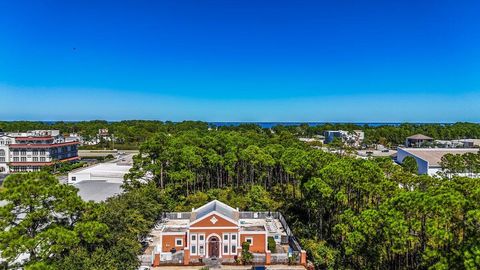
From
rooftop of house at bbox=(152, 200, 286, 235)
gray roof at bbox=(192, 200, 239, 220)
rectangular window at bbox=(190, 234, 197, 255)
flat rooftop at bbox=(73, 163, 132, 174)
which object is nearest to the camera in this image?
rectangular window at bbox=(190, 234, 197, 255)

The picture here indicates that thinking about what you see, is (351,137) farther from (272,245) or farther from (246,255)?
(246,255)

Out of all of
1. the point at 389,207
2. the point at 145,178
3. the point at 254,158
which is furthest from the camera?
the point at 145,178

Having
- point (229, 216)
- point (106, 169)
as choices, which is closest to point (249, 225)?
point (229, 216)

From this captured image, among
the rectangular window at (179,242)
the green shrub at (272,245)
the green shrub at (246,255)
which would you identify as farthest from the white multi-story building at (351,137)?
the rectangular window at (179,242)

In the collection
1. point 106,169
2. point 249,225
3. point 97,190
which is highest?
point 106,169

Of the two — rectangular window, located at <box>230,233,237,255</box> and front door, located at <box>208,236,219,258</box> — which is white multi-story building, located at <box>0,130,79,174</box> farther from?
rectangular window, located at <box>230,233,237,255</box>

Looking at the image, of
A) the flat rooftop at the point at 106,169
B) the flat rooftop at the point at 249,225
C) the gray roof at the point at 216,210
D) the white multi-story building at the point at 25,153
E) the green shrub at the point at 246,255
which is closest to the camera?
the green shrub at the point at 246,255

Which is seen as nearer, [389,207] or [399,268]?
[389,207]

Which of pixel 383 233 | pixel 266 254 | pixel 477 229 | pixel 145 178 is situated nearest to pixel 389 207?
pixel 383 233

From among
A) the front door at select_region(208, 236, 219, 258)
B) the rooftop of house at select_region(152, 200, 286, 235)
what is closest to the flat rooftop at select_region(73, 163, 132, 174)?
the rooftop of house at select_region(152, 200, 286, 235)

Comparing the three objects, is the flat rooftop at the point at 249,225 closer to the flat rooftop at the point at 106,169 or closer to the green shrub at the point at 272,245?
the green shrub at the point at 272,245

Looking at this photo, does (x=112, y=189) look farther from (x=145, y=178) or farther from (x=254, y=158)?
(x=254, y=158)
